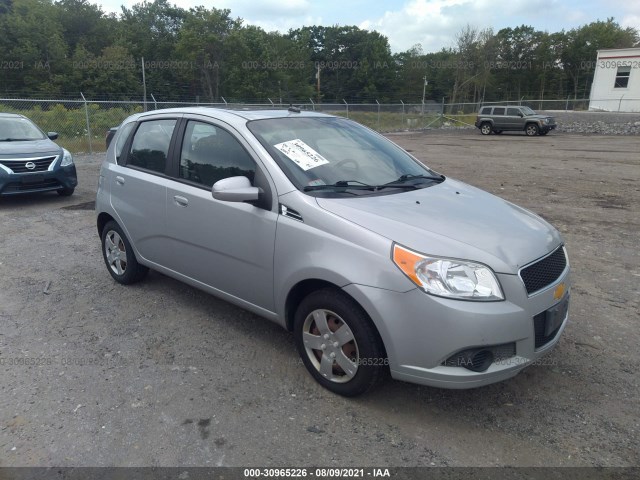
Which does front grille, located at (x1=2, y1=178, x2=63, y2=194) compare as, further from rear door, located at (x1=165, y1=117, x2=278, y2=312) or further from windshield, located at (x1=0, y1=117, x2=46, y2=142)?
rear door, located at (x1=165, y1=117, x2=278, y2=312)

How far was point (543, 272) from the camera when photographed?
2895 millimetres

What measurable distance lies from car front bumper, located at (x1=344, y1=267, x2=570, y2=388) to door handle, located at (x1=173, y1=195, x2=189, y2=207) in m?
1.70

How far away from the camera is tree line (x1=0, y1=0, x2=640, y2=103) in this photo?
155 ft

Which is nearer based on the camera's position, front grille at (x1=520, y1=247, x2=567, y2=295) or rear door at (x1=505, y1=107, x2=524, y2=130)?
front grille at (x1=520, y1=247, x2=567, y2=295)

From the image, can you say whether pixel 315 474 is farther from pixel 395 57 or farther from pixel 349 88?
pixel 395 57

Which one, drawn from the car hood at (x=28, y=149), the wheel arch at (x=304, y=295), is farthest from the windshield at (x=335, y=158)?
the car hood at (x=28, y=149)

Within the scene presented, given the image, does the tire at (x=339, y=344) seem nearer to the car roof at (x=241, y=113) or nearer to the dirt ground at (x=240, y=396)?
the dirt ground at (x=240, y=396)

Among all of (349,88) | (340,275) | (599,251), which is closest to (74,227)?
(340,275)

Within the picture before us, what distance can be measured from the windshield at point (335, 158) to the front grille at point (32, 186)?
Answer: 6750mm

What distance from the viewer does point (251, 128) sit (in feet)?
11.9

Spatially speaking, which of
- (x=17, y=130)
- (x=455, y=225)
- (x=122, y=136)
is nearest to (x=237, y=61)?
(x=17, y=130)

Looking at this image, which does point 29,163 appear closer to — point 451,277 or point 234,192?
point 234,192

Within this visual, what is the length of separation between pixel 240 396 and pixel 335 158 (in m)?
1.79

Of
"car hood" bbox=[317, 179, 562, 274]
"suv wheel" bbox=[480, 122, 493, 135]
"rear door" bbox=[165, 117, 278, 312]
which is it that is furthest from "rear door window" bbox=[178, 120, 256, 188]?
"suv wheel" bbox=[480, 122, 493, 135]
